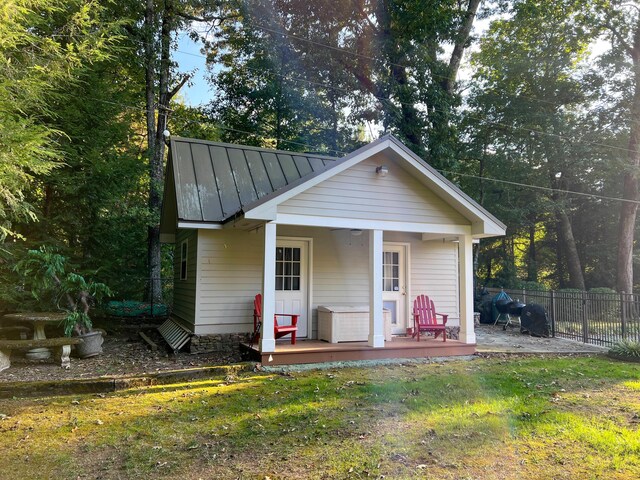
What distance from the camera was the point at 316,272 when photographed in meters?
8.80

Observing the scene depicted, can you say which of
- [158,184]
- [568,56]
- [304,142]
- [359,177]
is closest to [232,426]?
[359,177]

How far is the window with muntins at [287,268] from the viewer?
8531 millimetres

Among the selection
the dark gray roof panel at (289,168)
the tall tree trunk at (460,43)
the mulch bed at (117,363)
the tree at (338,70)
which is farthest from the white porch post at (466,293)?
the tall tree trunk at (460,43)

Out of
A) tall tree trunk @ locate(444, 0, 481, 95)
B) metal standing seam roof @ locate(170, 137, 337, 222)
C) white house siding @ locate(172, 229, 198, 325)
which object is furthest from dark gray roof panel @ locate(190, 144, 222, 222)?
tall tree trunk @ locate(444, 0, 481, 95)

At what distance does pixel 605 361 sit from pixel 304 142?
14.9 metres

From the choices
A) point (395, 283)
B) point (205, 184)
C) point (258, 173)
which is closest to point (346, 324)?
point (395, 283)

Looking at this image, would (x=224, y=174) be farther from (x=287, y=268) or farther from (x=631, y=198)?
(x=631, y=198)

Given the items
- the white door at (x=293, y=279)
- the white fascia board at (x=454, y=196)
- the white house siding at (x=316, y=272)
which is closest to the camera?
the white fascia board at (x=454, y=196)

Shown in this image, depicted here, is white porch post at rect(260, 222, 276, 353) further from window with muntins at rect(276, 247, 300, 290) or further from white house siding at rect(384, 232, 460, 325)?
white house siding at rect(384, 232, 460, 325)

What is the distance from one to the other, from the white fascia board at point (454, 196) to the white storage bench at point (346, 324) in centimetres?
261

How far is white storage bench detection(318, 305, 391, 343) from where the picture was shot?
8.02 metres

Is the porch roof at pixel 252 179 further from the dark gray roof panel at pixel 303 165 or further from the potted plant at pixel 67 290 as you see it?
the potted plant at pixel 67 290

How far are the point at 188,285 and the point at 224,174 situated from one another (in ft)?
8.52

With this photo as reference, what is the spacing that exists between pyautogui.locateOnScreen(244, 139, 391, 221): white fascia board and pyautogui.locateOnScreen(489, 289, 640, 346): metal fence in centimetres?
688
